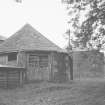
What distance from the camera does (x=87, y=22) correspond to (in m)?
12.5

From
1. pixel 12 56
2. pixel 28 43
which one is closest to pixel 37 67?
pixel 28 43

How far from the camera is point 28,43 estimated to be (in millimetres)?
19641

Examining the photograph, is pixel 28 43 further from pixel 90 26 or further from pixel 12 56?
pixel 90 26

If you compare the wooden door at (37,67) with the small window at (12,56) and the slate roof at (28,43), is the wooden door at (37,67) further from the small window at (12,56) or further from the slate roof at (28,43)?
the small window at (12,56)

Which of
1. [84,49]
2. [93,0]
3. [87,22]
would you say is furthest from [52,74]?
[93,0]

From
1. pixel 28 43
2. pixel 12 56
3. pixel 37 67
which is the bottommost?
pixel 37 67

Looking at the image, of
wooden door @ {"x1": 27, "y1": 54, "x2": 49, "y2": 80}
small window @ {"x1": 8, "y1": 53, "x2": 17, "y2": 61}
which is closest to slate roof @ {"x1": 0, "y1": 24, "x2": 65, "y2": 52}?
small window @ {"x1": 8, "y1": 53, "x2": 17, "y2": 61}

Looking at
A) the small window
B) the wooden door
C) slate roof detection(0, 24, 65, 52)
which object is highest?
slate roof detection(0, 24, 65, 52)

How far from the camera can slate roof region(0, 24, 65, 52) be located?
19.1 metres

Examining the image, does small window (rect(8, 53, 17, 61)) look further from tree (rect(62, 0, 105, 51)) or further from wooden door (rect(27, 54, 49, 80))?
tree (rect(62, 0, 105, 51))

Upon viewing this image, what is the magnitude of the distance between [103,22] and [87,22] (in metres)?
1.12

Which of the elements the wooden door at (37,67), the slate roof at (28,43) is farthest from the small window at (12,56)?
the wooden door at (37,67)

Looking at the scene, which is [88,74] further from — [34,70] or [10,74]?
[10,74]

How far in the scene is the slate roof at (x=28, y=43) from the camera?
62.6 ft
